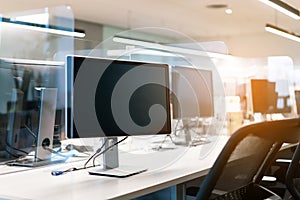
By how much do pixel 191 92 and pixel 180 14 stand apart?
12.6ft

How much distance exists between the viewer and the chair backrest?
3.78 ft

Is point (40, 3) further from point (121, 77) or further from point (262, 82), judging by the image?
point (121, 77)

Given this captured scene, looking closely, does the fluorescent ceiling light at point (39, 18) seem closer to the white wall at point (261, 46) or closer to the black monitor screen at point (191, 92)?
the black monitor screen at point (191, 92)

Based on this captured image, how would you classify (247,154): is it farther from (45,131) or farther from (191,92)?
(191,92)

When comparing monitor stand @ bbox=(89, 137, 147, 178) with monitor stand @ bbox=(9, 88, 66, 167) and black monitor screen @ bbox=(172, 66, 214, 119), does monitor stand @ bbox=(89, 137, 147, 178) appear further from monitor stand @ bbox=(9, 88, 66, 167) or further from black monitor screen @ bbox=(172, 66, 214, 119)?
black monitor screen @ bbox=(172, 66, 214, 119)

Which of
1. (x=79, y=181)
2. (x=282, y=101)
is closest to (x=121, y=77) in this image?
(x=79, y=181)

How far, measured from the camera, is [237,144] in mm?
1147

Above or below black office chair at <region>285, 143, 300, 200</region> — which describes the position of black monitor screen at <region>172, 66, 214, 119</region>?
above

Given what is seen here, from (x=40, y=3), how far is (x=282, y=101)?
4433 mm

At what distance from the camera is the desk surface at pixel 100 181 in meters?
1.43

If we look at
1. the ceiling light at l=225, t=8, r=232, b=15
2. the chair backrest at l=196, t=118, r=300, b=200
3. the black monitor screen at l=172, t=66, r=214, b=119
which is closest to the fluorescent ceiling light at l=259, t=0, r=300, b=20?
the ceiling light at l=225, t=8, r=232, b=15

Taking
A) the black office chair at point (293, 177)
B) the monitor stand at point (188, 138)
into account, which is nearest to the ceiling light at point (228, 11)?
the monitor stand at point (188, 138)

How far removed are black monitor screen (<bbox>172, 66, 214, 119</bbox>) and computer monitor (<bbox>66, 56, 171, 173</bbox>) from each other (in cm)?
76

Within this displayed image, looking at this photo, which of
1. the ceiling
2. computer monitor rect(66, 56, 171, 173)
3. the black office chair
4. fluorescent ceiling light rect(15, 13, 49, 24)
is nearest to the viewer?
computer monitor rect(66, 56, 171, 173)
